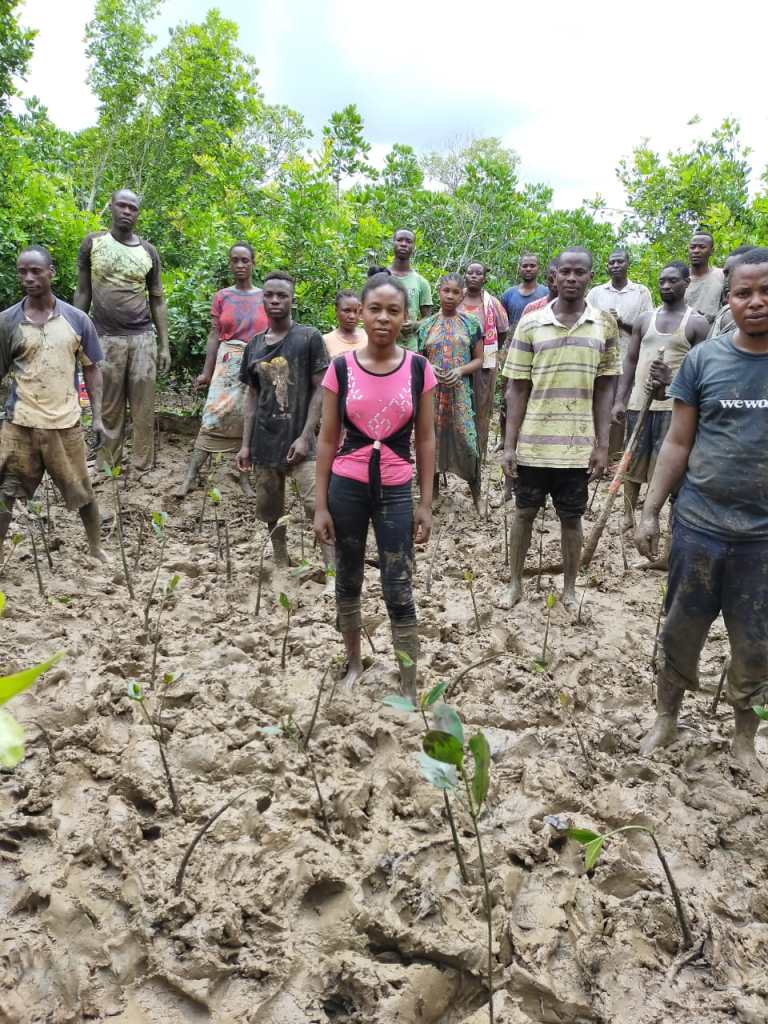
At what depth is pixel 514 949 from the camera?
2.06 metres

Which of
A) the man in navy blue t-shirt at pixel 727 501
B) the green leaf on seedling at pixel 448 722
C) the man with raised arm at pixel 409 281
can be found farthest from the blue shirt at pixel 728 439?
the man with raised arm at pixel 409 281

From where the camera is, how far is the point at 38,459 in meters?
4.47

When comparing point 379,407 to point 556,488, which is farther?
point 556,488

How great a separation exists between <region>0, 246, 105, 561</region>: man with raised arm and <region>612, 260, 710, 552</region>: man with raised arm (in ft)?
12.1

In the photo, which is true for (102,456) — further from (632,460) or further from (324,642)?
(632,460)

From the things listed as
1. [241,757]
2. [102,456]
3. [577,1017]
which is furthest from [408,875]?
[102,456]

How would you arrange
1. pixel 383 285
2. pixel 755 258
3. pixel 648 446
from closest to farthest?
pixel 755 258 → pixel 383 285 → pixel 648 446

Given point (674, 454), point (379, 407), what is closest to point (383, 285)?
point (379, 407)

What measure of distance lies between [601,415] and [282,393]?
1921 mm

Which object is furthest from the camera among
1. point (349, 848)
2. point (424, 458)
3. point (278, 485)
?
point (278, 485)

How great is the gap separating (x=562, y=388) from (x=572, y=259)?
673 millimetres

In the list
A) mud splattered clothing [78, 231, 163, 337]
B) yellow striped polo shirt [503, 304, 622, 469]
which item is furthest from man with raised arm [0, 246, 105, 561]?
yellow striped polo shirt [503, 304, 622, 469]

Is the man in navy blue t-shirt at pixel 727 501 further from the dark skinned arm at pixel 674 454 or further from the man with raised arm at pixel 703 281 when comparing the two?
the man with raised arm at pixel 703 281

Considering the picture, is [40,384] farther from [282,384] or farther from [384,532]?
[384,532]
